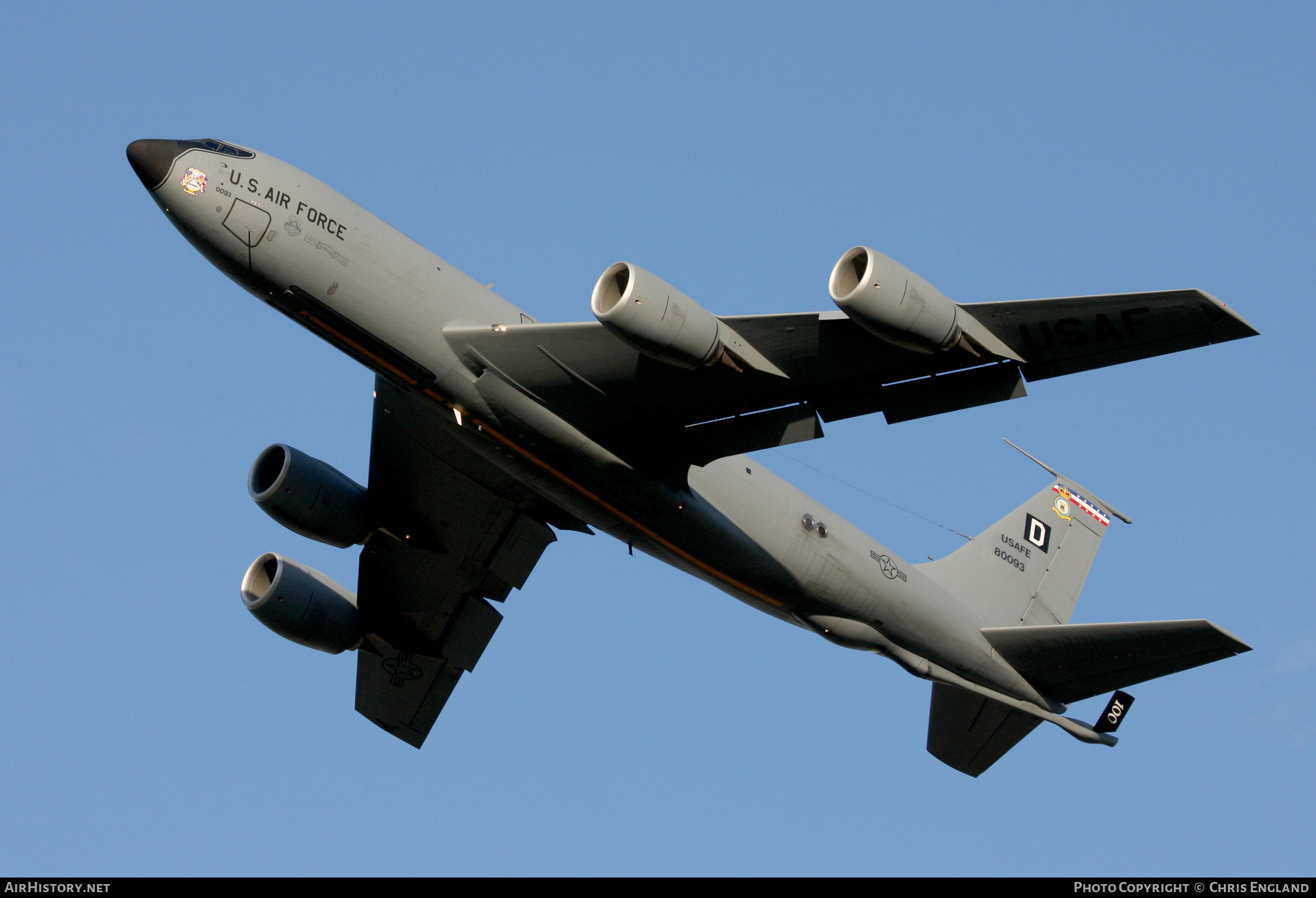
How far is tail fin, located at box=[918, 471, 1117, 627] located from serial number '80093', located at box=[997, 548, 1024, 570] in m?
0.01

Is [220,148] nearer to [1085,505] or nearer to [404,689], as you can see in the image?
[404,689]

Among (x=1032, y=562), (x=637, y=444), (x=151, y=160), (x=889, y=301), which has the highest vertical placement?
(x=1032, y=562)

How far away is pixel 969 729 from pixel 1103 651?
360 cm

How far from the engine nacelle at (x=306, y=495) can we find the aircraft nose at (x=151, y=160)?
5.83m

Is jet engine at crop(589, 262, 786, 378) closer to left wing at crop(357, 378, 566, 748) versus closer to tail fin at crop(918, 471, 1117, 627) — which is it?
left wing at crop(357, 378, 566, 748)

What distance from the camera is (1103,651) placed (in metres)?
23.5

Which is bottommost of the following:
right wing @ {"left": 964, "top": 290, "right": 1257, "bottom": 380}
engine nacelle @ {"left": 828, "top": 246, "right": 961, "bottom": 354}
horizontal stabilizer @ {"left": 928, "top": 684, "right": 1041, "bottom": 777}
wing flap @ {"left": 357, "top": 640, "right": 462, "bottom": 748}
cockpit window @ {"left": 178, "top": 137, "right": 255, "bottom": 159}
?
wing flap @ {"left": 357, "top": 640, "right": 462, "bottom": 748}

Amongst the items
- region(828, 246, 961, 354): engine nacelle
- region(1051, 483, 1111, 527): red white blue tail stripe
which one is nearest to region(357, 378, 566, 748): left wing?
region(828, 246, 961, 354): engine nacelle

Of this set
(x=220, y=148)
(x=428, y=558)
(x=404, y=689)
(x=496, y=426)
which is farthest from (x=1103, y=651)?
(x=220, y=148)

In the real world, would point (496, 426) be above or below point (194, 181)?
below

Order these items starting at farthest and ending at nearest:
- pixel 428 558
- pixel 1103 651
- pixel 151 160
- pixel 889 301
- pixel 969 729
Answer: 1. pixel 428 558
2. pixel 969 729
3. pixel 1103 651
4. pixel 151 160
5. pixel 889 301

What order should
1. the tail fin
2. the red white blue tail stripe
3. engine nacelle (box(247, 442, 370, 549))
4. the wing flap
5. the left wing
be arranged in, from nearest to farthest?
1. engine nacelle (box(247, 442, 370, 549))
2. the left wing
3. the tail fin
4. the wing flap
5. the red white blue tail stripe

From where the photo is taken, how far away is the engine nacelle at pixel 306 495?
23.5 m

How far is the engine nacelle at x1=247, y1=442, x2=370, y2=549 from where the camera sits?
23453 millimetres
